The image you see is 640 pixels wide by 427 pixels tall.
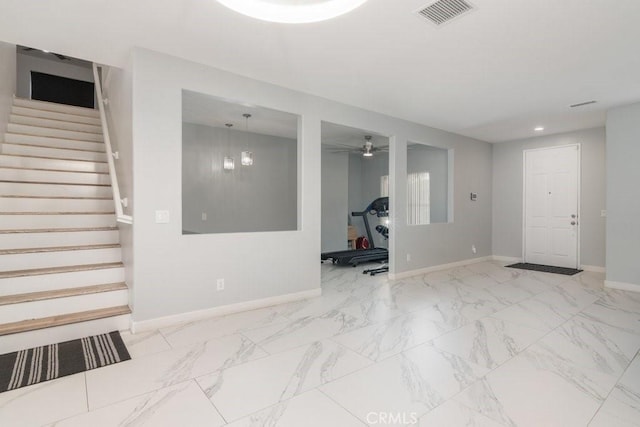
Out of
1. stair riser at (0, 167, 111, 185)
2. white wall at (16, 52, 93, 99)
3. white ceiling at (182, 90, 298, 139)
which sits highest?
white wall at (16, 52, 93, 99)

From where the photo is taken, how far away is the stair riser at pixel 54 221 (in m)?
3.45

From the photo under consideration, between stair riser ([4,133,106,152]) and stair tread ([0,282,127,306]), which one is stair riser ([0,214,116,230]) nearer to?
stair tread ([0,282,127,306])

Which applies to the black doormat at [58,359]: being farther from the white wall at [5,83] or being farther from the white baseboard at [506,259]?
the white baseboard at [506,259]

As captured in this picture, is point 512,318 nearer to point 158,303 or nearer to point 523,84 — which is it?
point 523,84

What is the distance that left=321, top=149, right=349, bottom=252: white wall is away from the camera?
7.57 meters

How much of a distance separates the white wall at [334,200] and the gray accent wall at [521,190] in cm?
333

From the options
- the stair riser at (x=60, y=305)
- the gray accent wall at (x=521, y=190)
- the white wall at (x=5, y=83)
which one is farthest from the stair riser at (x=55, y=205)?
the gray accent wall at (x=521, y=190)

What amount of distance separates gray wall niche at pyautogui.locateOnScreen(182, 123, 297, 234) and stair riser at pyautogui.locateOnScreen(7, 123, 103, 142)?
4.42 ft

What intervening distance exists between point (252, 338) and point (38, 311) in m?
1.81

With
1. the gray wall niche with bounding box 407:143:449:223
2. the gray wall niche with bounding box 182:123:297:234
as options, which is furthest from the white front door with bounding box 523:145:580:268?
the gray wall niche with bounding box 182:123:297:234

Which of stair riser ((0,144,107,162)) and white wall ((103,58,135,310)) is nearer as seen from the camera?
white wall ((103,58,135,310))

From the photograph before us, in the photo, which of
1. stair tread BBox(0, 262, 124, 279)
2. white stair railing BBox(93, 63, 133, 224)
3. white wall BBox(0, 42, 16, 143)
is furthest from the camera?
white wall BBox(0, 42, 16, 143)

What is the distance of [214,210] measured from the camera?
6.08m

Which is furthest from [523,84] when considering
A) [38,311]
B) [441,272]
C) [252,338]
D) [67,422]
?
[38,311]
